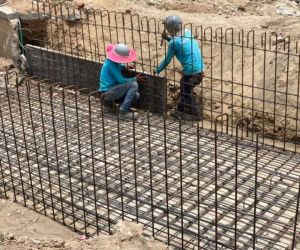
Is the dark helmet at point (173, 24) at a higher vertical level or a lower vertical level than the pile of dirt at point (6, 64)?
higher

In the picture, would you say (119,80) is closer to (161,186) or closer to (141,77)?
(141,77)

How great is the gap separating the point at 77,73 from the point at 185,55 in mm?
1902

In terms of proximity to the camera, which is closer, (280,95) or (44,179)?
(44,179)

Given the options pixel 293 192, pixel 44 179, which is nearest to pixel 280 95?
pixel 293 192

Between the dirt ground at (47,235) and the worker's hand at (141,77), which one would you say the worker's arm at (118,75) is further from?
the dirt ground at (47,235)

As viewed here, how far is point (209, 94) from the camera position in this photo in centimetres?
782

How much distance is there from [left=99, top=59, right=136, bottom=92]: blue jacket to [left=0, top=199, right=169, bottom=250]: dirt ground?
2.57m

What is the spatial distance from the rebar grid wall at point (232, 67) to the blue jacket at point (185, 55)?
0.18m

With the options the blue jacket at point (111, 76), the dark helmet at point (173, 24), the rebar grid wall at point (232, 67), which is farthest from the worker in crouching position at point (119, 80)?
the dark helmet at point (173, 24)

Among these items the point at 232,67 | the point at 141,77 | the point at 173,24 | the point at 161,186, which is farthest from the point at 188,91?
the point at 161,186

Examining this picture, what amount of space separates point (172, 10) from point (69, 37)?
2.69 meters

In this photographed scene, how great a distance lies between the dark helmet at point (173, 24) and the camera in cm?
727

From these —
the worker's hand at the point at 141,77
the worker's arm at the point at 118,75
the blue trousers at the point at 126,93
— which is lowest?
the blue trousers at the point at 126,93

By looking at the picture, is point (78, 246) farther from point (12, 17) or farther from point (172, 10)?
point (172, 10)
